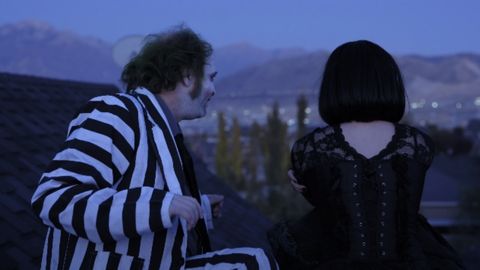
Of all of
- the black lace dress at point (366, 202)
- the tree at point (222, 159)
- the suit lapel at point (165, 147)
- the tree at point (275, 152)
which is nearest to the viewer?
the suit lapel at point (165, 147)

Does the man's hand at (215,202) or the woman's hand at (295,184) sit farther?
the man's hand at (215,202)

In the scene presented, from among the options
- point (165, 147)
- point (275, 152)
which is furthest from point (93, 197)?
point (275, 152)

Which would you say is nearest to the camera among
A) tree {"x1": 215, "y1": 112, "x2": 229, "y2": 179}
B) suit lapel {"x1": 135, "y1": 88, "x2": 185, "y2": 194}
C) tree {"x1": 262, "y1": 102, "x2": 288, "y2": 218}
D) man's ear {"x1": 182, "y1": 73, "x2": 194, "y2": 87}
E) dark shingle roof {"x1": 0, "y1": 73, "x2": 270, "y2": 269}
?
suit lapel {"x1": 135, "y1": 88, "x2": 185, "y2": 194}

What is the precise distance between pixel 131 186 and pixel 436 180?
48436 mm

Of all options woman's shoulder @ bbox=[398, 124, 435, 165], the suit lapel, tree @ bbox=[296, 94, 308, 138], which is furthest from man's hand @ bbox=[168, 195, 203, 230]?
tree @ bbox=[296, 94, 308, 138]

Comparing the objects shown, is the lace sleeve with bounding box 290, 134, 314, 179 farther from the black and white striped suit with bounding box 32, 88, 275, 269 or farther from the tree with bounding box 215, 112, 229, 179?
the tree with bounding box 215, 112, 229, 179

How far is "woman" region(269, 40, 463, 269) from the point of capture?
1.94 meters

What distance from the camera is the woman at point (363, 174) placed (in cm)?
194

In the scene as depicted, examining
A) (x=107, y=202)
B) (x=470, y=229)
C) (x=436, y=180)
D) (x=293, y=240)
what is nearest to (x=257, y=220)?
(x=293, y=240)

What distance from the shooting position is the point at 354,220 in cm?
194

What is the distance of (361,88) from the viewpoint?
1984 millimetres

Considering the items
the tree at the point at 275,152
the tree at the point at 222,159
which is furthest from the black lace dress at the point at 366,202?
the tree at the point at 222,159

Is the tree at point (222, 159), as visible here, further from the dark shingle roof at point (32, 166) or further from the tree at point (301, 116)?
the dark shingle roof at point (32, 166)

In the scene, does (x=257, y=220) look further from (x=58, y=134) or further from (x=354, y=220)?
(x=354, y=220)
